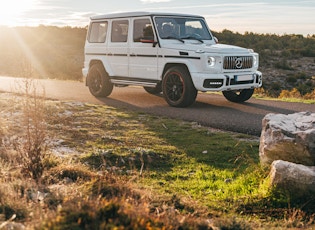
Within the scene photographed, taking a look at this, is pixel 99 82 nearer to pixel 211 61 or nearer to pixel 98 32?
pixel 98 32

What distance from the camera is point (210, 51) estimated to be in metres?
10.9

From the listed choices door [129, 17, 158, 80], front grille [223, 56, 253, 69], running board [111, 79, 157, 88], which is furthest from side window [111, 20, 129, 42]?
front grille [223, 56, 253, 69]

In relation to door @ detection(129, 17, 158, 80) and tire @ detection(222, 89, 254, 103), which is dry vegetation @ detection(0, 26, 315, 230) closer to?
door @ detection(129, 17, 158, 80)

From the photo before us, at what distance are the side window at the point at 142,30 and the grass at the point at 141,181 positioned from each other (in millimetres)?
→ 2845

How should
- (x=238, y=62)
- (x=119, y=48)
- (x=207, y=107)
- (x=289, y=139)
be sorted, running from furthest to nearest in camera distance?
(x=119, y=48), (x=207, y=107), (x=238, y=62), (x=289, y=139)

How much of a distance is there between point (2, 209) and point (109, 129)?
4891 millimetres

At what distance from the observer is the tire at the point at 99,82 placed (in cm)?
1340

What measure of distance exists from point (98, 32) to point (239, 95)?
14.2 ft

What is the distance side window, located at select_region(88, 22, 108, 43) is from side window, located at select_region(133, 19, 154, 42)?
1.38 metres

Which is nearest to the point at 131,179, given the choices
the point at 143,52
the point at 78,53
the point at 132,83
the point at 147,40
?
the point at 147,40

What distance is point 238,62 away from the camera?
11.3 metres

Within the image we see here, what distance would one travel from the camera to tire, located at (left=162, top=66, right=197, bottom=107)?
36.5ft

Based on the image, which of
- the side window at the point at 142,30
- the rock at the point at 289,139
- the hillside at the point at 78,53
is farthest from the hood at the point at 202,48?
the hillside at the point at 78,53

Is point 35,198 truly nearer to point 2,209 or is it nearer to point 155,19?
point 2,209
